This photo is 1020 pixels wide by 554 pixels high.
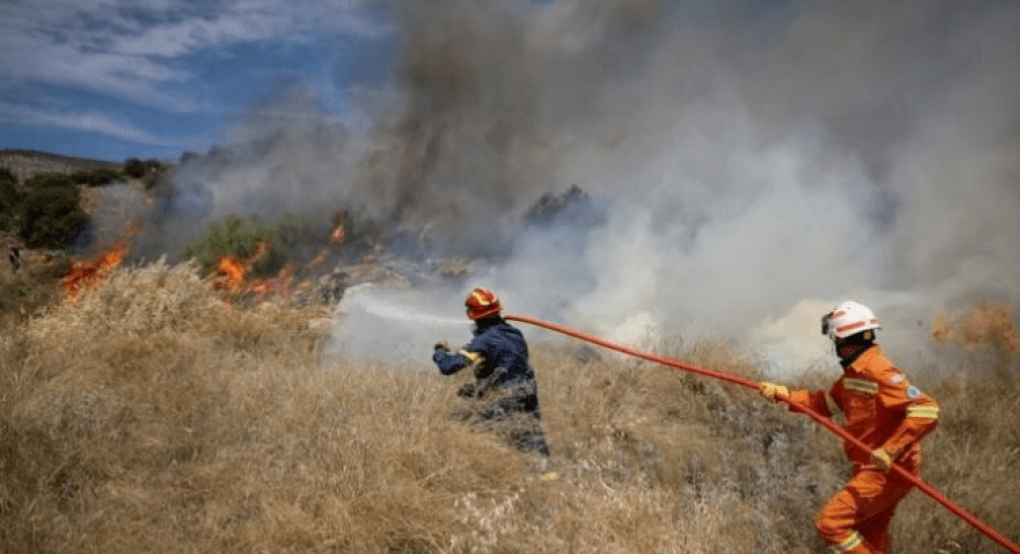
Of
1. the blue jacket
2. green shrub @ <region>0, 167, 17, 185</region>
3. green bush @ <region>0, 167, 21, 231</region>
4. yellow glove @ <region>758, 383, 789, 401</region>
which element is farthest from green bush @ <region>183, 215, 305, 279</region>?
yellow glove @ <region>758, 383, 789, 401</region>

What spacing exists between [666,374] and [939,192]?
893cm

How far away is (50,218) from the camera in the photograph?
17.9 m

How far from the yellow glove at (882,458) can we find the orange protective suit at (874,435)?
25mm

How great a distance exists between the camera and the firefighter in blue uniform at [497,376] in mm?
4508

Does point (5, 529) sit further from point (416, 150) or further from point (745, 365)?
point (416, 150)

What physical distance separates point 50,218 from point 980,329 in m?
21.5

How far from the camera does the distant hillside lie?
109 ft

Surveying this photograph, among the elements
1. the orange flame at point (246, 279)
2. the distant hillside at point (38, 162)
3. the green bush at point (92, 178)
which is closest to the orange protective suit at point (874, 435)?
the orange flame at point (246, 279)

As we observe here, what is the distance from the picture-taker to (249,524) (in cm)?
329

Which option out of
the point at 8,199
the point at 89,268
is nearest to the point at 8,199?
the point at 8,199

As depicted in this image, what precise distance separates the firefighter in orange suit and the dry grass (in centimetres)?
71

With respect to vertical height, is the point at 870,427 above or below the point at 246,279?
above

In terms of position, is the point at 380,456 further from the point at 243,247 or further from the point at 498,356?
the point at 243,247

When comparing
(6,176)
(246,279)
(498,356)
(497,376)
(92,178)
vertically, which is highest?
(92,178)
